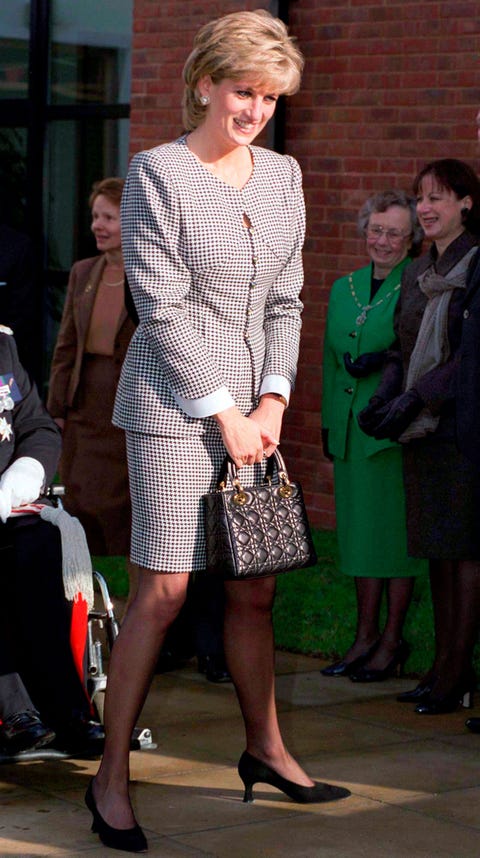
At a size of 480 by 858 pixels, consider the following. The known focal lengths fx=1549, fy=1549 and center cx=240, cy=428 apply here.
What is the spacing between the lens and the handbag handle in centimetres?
420

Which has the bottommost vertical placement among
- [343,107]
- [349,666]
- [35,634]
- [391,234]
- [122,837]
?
[349,666]

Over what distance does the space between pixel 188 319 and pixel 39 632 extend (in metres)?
1.16

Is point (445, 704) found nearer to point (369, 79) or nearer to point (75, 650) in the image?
point (75, 650)

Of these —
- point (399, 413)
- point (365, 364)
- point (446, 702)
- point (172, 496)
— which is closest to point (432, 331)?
point (399, 413)

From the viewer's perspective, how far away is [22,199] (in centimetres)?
1202

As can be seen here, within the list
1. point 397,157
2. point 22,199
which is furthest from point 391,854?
point 22,199

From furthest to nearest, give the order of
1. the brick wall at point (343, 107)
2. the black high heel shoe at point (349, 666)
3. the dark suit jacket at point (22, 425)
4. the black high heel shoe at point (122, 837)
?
the brick wall at point (343, 107) → the black high heel shoe at point (349, 666) → the dark suit jacket at point (22, 425) → the black high heel shoe at point (122, 837)

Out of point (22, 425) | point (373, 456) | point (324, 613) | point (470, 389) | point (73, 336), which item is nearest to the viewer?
point (22, 425)

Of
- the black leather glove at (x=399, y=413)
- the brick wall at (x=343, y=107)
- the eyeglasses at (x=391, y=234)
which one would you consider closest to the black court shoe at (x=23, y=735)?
the black leather glove at (x=399, y=413)

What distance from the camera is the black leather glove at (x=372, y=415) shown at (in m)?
5.85

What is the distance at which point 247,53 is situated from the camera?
4078mm

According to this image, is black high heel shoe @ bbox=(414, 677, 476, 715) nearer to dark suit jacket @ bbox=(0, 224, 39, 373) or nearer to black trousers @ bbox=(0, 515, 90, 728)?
black trousers @ bbox=(0, 515, 90, 728)

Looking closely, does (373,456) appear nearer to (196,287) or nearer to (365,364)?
(365,364)

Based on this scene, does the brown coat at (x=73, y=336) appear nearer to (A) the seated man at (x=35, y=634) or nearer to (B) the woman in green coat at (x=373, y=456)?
(B) the woman in green coat at (x=373, y=456)
